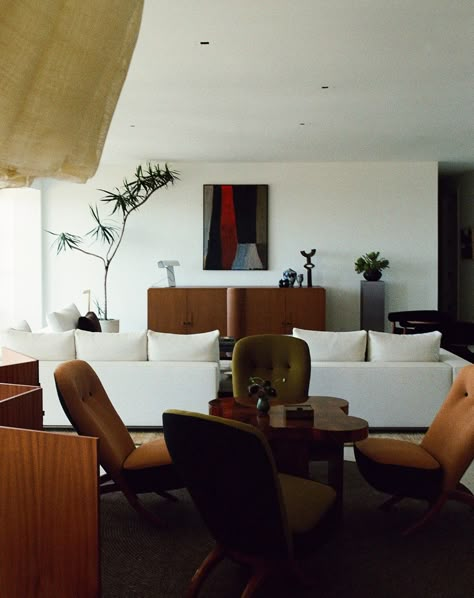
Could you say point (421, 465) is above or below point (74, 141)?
below

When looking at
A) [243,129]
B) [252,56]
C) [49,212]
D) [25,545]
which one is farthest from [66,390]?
[49,212]

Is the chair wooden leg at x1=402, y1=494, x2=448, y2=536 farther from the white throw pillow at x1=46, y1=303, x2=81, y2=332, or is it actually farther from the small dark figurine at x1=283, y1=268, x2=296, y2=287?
the small dark figurine at x1=283, y1=268, x2=296, y2=287

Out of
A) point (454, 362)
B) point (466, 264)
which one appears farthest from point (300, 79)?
point (466, 264)

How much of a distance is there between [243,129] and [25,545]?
6.63 m

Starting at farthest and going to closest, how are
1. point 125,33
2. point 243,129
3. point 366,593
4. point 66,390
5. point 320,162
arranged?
1. point 320,162
2. point 243,129
3. point 66,390
4. point 366,593
5. point 125,33

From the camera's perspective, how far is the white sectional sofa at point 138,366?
5.55 m

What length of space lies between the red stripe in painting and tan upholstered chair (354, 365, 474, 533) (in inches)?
284

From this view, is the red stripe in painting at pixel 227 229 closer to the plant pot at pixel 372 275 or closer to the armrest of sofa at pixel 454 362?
the plant pot at pixel 372 275

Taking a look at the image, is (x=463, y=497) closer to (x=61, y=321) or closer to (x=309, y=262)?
(x=61, y=321)

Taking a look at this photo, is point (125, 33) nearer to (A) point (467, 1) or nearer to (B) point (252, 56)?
(A) point (467, 1)

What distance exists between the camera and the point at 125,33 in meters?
0.72

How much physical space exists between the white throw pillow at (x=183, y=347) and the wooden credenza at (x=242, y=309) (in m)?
4.47

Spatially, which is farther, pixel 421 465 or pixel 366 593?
pixel 421 465

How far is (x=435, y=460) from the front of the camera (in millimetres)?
3746
